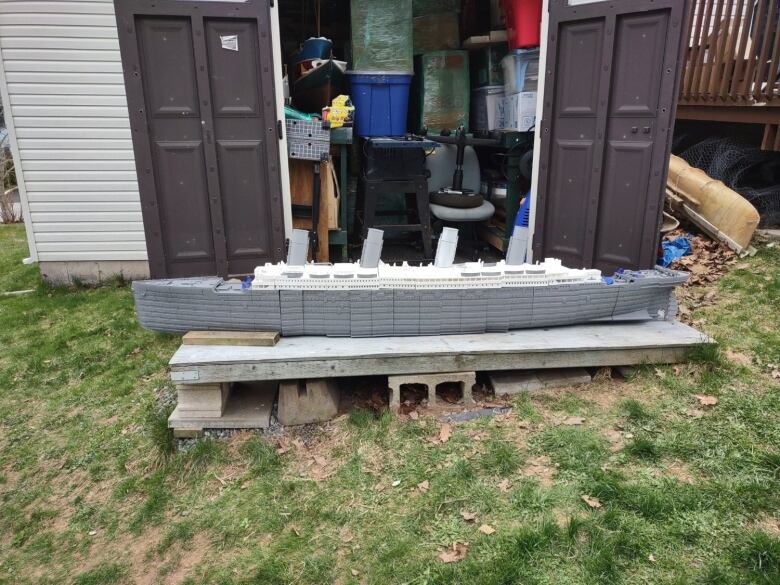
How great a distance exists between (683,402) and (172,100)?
436 centimetres

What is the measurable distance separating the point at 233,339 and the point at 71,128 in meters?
4.05

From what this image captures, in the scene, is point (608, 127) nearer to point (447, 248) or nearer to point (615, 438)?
point (447, 248)

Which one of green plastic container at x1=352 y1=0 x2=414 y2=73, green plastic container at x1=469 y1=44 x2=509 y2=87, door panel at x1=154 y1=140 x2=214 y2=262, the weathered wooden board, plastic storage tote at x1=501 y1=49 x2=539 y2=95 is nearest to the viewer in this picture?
the weathered wooden board

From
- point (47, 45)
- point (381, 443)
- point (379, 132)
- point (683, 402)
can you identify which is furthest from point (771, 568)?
point (47, 45)

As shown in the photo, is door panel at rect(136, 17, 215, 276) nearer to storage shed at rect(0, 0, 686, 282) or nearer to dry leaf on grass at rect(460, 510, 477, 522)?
storage shed at rect(0, 0, 686, 282)

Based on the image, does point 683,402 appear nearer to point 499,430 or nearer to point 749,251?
point 499,430

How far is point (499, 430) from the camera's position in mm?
3424

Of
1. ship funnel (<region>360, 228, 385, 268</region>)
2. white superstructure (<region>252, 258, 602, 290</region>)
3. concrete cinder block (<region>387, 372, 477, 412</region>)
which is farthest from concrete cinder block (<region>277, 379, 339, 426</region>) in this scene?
ship funnel (<region>360, 228, 385, 268</region>)

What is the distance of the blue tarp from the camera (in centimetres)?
595

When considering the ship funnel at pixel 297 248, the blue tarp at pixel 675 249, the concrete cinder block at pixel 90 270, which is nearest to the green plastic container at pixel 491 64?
the blue tarp at pixel 675 249

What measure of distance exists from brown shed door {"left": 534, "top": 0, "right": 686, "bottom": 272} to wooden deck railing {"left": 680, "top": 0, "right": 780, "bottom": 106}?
326 centimetres

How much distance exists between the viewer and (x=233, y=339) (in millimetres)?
3658

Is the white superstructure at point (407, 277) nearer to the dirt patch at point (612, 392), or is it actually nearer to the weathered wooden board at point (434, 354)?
the weathered wooden board at point (434, 354)

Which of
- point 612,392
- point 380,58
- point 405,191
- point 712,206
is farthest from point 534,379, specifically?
point 380,58
